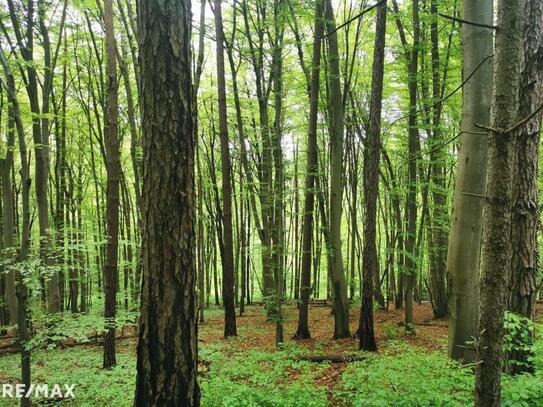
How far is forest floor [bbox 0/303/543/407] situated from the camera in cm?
416

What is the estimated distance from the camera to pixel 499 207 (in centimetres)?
221

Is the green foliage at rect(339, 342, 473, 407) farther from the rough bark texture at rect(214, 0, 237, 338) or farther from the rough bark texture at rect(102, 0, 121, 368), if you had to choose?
the rough bark texture at rect(214, 0, 237, 338)

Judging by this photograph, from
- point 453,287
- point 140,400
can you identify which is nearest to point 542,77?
point 453,287

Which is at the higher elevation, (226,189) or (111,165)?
(111,165)

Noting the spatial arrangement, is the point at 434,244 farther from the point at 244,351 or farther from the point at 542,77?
the point at 542,77

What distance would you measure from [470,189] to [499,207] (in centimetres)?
298

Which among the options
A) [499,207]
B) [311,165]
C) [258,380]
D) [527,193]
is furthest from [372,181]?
[499,207]

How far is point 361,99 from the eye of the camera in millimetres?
15766

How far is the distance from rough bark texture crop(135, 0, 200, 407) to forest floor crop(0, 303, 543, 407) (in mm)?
2015

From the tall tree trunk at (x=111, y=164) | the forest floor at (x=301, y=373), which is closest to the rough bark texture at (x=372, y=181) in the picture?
the forest floor at (x=301, y=373)

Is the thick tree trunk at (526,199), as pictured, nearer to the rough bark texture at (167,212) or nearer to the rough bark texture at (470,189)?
the rough bark texture at (470,189)

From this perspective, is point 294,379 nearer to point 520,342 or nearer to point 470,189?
point 520,342

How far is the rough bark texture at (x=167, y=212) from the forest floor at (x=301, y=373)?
2.01 m

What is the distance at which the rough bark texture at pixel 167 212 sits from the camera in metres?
2.87
